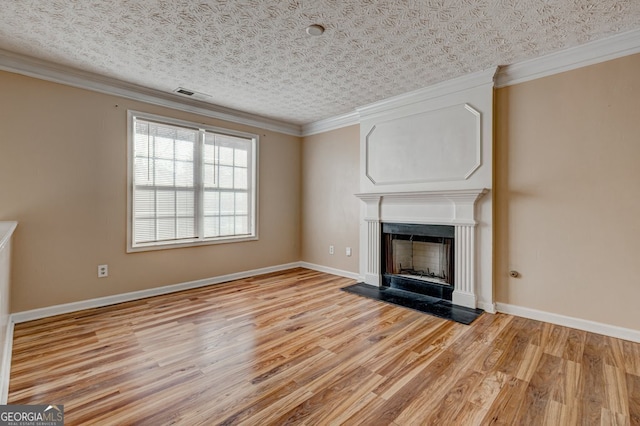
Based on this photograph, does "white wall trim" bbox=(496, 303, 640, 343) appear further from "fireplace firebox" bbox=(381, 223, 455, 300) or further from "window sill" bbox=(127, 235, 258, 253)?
"window sill" bbox=(127, 235, 258, 253)

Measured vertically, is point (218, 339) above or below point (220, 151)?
below

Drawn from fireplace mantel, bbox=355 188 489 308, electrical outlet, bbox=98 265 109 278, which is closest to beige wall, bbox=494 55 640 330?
fireplace mantel, bbox=355 188 489 308

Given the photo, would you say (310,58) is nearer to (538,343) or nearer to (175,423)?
(175,423)

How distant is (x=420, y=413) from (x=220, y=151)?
3923 millimetres

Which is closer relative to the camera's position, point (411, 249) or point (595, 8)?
point (595, 8)

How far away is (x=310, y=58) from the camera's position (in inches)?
109

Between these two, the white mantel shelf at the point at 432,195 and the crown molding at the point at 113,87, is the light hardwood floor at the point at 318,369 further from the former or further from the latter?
the crown molding at the point at 113,87

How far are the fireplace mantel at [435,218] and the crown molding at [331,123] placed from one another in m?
1.23

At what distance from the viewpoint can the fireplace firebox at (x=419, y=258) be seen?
343 centimetres

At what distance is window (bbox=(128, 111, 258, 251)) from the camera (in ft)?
11.6

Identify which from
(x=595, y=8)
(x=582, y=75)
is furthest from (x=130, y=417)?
(x=582, y=75)

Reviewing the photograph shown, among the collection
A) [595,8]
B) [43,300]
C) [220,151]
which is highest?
[595,8]

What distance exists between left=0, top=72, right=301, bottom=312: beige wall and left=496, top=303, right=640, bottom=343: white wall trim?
3.88 metres

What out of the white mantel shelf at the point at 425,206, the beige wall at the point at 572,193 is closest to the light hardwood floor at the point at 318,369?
the beige wall at the point at 572,193
